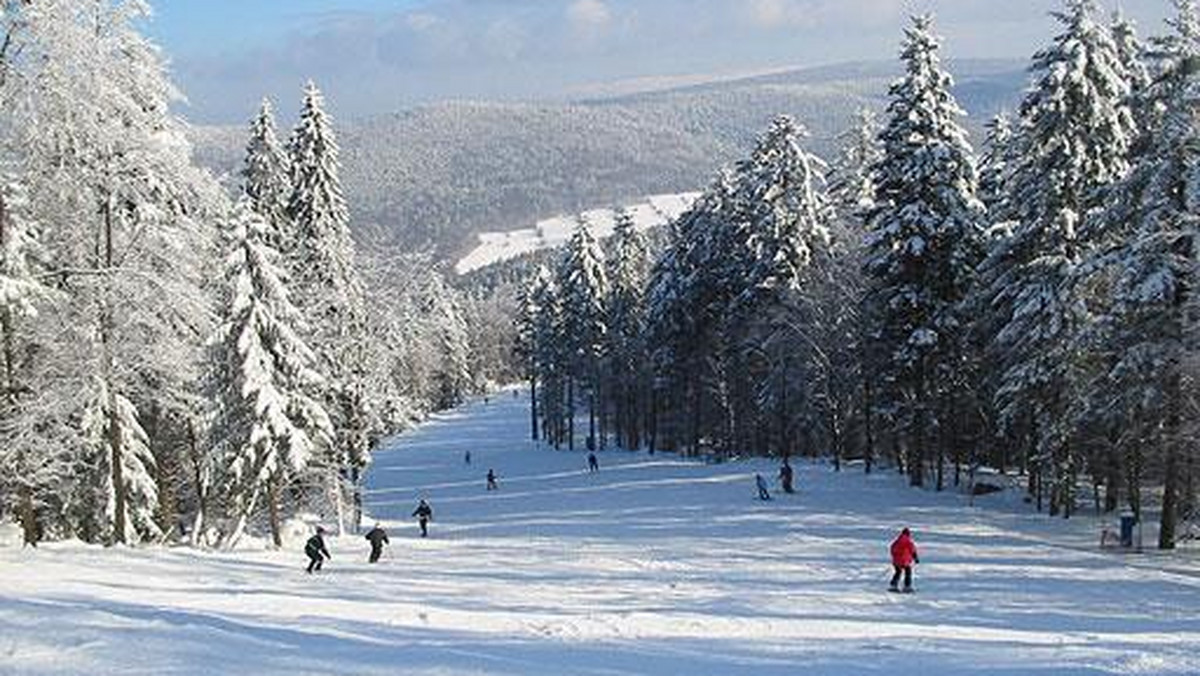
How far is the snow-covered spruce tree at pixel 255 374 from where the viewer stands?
31984mm

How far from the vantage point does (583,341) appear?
72938mm

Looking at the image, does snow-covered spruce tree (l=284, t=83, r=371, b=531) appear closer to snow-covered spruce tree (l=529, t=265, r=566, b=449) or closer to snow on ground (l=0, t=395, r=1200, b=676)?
snow on ground (l=0, t=395, r=1200, b=676)

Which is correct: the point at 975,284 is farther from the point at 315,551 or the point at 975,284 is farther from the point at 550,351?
the point at 550,351

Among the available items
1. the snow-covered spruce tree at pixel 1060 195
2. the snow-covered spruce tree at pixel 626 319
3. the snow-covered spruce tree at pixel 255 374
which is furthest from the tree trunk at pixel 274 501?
the snow-covered spruce tree at pixel 626 319

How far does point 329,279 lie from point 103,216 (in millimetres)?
14127

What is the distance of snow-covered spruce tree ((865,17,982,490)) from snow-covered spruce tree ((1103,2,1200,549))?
28.5ft

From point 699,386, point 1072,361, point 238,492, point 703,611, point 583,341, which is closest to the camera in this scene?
point 703,611

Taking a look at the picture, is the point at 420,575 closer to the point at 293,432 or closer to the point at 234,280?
the point at 293,432

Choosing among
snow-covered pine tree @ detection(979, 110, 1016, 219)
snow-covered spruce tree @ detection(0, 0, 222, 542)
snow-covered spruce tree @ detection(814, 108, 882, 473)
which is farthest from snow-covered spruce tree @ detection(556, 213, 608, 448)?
snow-covered spruce tree @ detection(0, 0, 222, 542)

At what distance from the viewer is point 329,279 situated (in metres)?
38.9

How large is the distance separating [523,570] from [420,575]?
265 centimetres

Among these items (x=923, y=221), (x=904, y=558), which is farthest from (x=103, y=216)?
(x=923, y=221)

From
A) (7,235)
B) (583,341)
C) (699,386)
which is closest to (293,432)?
(7,235)

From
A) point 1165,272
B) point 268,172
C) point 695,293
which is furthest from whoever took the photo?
point 695,293
